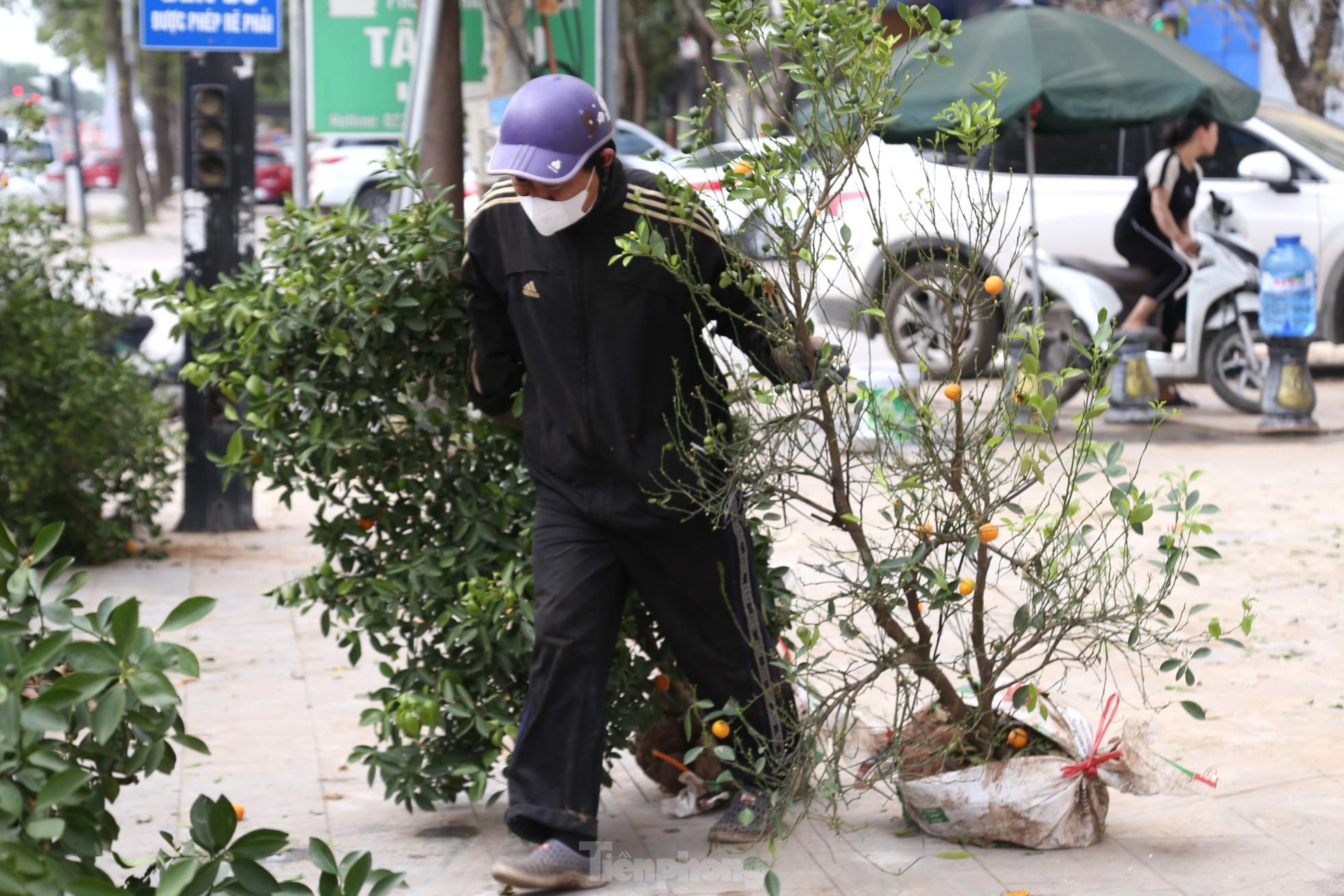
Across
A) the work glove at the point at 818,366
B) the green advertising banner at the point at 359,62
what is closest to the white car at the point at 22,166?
the green advertising banner at the point at 359,62

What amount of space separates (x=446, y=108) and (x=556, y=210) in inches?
189

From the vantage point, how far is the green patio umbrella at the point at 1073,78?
34.9 ft

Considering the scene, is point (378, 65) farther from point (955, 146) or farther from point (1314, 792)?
point (1314, 792)

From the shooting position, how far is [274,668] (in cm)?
645

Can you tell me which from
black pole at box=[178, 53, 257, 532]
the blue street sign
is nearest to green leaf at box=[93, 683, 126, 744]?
black pole at box=[178, 53, 257, 532]

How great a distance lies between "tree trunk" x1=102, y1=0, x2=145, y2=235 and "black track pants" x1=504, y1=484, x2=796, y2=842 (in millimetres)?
36365

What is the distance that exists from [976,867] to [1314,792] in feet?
3.58

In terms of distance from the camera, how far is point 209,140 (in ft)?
29.3

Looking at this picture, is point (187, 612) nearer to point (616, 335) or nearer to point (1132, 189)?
point (616, 335)

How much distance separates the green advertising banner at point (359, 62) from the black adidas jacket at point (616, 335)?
5.54 m

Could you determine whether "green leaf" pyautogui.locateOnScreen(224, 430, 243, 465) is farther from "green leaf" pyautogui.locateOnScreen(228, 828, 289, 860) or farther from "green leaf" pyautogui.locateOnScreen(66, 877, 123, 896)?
"green leaf" pyautogui.locateOnScreen(66, 877, 123, 896)

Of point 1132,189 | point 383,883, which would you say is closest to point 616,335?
point 383,883

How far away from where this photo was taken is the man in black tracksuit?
3947mm

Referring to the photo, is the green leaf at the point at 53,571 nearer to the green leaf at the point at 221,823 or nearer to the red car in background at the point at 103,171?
the green leaf at the point at 221,823
